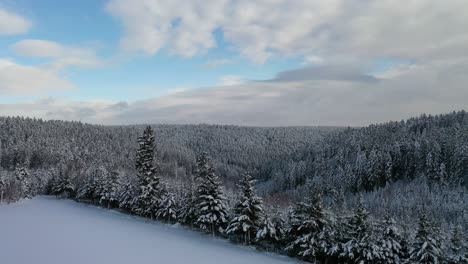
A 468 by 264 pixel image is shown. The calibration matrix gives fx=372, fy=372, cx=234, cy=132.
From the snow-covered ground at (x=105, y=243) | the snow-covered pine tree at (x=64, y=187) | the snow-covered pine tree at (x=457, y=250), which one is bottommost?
the snow-covered pine tree at (x=64, y=187)

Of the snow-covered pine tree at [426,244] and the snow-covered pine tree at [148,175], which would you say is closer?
the snow-covered pine tree at [426,244]

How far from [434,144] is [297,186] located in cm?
5637

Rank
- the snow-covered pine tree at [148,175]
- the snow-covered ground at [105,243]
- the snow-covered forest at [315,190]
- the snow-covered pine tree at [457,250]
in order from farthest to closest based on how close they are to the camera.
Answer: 1. the snow-covered pine tree at [148,175]
2. the snow-covered forest at [315,190]
3. the snow-covered ground at [105,243]
4. the snow-covered pine tree at [457,250]

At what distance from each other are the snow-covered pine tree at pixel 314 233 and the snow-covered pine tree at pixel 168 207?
83.2ft

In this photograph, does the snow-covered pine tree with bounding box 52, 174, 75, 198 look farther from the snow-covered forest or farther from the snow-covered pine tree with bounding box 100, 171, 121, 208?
the snow-covered pine tree with bounding box 100, 171, 121, 208

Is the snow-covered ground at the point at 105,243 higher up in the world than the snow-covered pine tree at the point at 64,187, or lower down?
higher up

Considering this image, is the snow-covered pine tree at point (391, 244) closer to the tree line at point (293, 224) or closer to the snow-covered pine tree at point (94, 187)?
the tree line at point (293, 224)

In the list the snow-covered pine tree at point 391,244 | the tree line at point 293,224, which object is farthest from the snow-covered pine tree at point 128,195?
the snow-covered pine tree at point 391,244

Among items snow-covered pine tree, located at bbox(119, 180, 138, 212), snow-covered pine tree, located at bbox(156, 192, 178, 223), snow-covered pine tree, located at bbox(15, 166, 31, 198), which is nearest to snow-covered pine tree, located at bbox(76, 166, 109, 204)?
snow-covered pine tree, located at bbox(119, 180, 138, 212)

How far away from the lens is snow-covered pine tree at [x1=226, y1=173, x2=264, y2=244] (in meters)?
53.3

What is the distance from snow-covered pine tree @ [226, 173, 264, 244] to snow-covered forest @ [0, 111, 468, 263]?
0.15 m

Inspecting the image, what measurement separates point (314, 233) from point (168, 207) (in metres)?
30.0

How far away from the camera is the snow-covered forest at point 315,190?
146 ft

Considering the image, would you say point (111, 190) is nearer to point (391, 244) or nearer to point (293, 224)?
point (293, 224)
